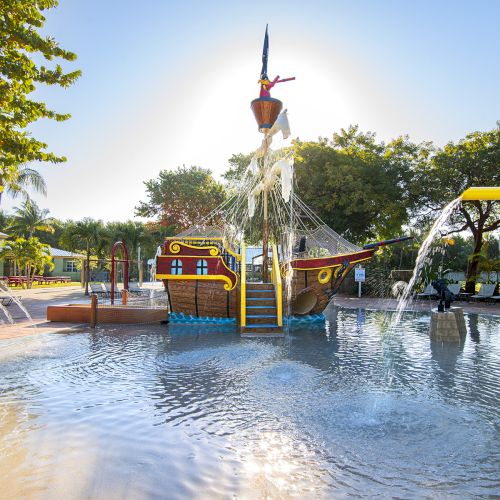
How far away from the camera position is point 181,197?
122 ft

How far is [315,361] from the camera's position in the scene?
322 inches

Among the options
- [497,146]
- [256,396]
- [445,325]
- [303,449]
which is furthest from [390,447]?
[497,146]

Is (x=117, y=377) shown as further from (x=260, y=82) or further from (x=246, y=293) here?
(x=260, y=82)

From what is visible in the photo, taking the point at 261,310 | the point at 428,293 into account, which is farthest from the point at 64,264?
the point at 261,310

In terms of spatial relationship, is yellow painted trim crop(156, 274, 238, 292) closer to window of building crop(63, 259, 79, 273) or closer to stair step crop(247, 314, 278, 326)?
stair step crop(247, 314, 278, 326)

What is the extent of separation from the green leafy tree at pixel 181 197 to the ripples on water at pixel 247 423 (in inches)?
1119

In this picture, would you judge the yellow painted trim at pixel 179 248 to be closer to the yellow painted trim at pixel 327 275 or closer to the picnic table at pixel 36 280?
the yellow painted trim at pixel 327 275

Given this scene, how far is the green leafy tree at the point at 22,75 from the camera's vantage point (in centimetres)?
820

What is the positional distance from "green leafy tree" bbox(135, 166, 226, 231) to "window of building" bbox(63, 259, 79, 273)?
71.8ft

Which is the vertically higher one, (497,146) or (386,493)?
(497,146)

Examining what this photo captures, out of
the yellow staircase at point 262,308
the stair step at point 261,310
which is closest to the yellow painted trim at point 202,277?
the yellow staircase at point 262,308

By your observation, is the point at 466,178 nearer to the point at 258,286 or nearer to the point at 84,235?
the point at 258,286

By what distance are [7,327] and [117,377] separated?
739cm

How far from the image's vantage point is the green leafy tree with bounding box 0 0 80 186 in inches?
323
